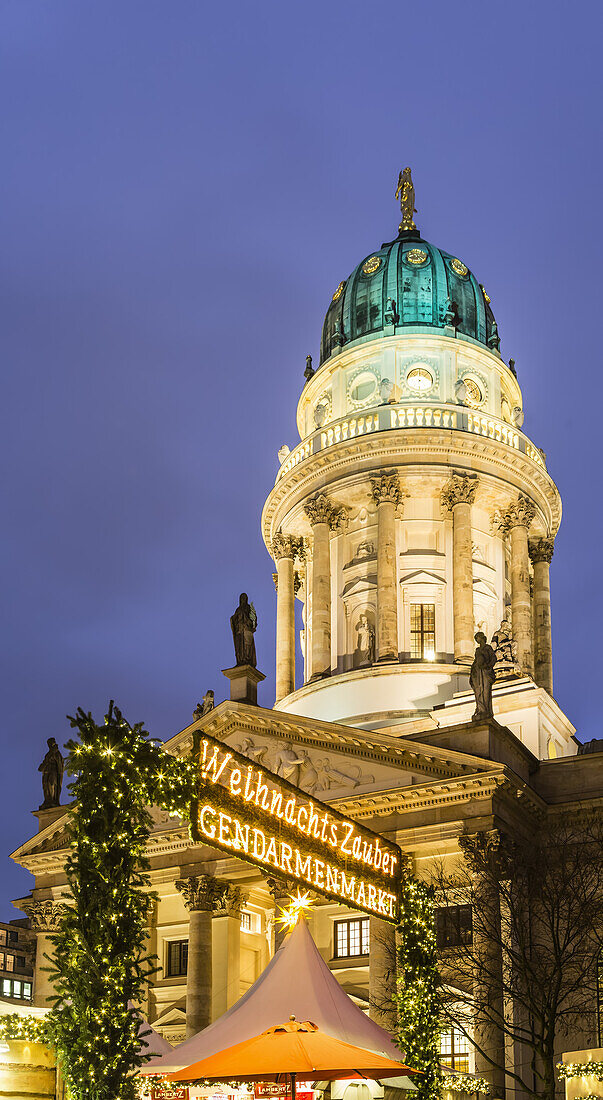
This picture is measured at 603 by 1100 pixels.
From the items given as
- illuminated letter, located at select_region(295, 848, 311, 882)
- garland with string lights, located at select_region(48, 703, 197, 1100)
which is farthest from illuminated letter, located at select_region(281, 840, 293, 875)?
garland with string lights, located at select_region(48, 703, 197, 1100)

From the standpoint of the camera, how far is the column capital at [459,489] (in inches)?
2217

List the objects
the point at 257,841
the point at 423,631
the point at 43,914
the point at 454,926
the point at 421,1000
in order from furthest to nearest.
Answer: the point at 423,631
the point at 43,914
the point at 454,926
the point at 421,1000
the point at 257,841

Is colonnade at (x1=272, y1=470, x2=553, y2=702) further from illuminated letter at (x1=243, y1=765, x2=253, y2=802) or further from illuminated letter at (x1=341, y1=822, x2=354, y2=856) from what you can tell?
illuminated letter at (x1=243, y1=765, x2=253, y2=802)

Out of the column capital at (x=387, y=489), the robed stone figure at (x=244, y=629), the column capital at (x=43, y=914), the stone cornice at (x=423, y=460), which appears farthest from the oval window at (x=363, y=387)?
the column capital at (x=43, y=914)

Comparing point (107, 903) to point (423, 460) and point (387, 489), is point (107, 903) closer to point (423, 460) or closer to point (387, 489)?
point (387, 489)

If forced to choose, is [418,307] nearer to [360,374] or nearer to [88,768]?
[360,374]

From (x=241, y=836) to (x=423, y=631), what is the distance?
42001 mm

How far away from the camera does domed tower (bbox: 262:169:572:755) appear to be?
5469cm

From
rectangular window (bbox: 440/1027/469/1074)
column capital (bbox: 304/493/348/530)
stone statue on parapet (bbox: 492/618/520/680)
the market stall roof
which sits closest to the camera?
the market stall roof

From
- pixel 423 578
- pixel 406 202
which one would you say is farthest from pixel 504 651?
pixel 406 202

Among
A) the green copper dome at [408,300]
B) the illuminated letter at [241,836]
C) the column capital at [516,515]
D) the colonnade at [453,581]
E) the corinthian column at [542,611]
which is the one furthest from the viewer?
the green copper dome at [408,300]

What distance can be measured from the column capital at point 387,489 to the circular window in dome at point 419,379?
545cm

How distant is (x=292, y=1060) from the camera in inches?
611

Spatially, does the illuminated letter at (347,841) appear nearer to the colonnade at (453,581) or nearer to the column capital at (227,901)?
the column capital at (227,901)
